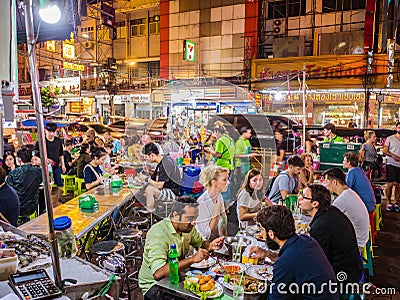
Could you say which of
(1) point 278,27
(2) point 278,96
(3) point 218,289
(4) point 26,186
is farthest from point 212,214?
(1) point 278,27

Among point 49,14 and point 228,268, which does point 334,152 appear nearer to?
point 228,268

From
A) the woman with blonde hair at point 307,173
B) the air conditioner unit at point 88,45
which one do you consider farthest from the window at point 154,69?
Answer: the woman with blonde hair at point 307,173

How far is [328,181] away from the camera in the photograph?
4645 mm

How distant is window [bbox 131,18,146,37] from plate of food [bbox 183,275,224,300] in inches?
904

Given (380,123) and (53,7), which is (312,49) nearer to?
(380,123)

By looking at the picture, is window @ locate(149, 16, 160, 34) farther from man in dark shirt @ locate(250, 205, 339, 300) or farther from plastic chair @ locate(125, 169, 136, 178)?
man in dark shirt @ locate(250, 205, 339, 300)

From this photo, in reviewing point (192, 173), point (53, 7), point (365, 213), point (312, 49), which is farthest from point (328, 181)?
point (312, 49)

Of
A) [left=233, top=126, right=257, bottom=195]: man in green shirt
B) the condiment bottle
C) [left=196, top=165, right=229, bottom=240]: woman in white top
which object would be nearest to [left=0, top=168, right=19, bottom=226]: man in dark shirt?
the condiment bottle

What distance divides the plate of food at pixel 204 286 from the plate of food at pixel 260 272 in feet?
1.27

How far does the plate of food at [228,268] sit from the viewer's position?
2.98 metres

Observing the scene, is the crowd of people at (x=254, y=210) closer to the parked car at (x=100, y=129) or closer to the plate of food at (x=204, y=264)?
the plate of food at (x=204, y=264)

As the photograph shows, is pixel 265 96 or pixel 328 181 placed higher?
pixel 265 96

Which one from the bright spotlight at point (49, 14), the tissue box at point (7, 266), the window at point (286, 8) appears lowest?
the tissue box at point (7, 266)

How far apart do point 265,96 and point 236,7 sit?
5671 mm
